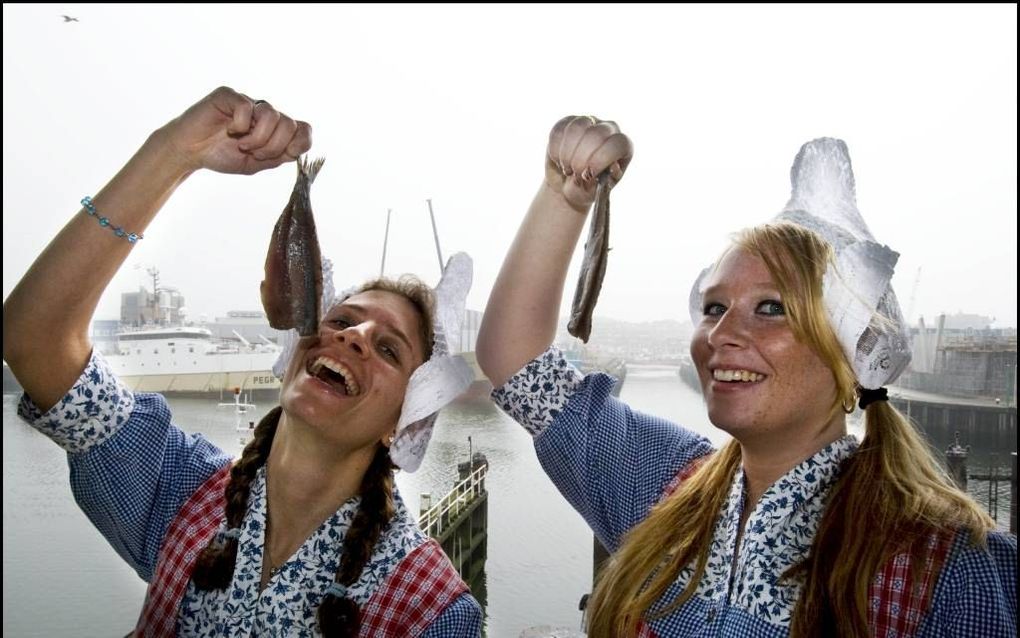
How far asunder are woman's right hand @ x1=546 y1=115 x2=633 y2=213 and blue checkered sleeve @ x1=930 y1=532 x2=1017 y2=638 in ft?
4.25

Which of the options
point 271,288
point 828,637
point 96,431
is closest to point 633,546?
point 828,637

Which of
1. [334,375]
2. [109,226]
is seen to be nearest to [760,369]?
[334,375]

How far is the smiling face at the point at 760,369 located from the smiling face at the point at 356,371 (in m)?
1.05

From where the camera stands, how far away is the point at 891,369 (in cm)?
182

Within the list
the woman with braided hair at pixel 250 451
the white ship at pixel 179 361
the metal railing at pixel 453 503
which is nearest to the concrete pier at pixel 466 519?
the metal railing at pixel 453 503

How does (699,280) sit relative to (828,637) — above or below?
above

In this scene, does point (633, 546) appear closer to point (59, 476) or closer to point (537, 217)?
point (537, 217)

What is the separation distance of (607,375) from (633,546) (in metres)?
0.61

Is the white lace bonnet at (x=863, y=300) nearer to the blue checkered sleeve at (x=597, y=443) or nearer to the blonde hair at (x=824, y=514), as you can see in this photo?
the blonde hair at (x=824, y=514)

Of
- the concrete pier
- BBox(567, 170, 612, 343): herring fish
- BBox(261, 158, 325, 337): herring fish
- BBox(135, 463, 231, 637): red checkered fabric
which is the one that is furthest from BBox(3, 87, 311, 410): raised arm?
the concrete pier

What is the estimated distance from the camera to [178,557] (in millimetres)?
1938

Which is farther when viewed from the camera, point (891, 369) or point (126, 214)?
point (891, 369)

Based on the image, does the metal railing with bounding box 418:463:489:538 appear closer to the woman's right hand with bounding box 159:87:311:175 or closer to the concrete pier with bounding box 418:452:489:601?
the concrete pier with bounding box 418:452:489:601

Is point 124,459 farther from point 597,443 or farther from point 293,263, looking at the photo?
point 597,443
